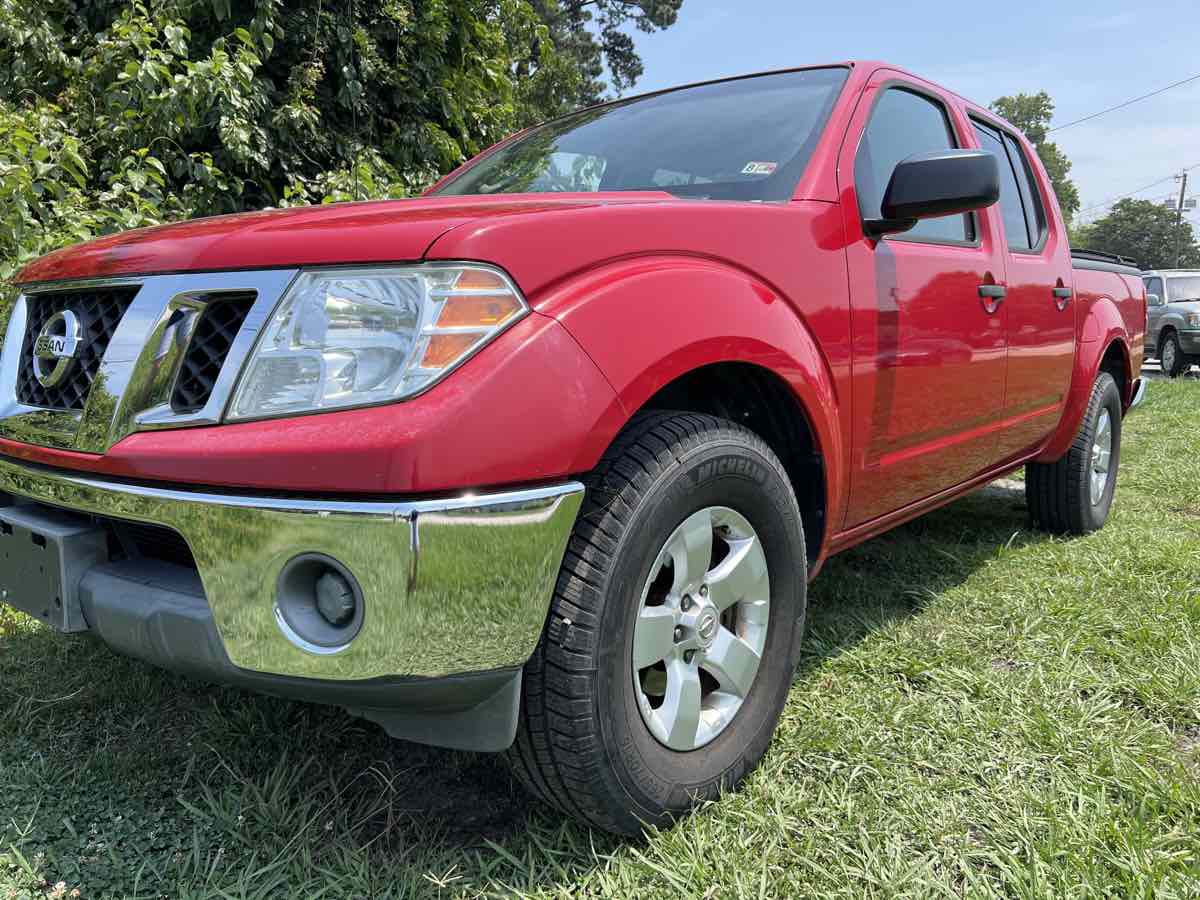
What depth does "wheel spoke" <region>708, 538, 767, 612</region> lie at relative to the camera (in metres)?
1.71

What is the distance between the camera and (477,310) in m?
1.31

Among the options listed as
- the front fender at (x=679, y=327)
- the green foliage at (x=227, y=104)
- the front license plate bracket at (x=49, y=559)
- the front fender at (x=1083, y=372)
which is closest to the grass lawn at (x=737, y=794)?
the front license plate bracket at (x=49, y=559)

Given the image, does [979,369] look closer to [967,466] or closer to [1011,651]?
[967,466]

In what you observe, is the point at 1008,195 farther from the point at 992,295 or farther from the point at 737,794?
the point at 737,794

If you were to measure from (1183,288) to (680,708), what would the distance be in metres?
16.6

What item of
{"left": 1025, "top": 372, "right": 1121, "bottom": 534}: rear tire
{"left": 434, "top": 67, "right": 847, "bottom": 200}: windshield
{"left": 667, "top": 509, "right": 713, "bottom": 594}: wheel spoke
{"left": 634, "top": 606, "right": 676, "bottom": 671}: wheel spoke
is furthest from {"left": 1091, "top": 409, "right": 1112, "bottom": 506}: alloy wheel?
{"left": 634, "top": 606, "right": 676, "bottom": 671}: wheel spoke

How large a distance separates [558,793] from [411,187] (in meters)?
4.98

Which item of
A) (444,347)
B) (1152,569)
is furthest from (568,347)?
(1152,569)

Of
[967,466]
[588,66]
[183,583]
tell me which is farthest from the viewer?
[588,66]

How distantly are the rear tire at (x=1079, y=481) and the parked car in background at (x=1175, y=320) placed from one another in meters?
11.8

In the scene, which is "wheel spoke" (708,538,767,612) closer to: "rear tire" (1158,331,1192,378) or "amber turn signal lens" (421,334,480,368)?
"amber turn signal lens" (421,334,480,368)

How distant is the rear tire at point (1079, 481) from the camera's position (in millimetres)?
3711

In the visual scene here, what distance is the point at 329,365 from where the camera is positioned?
4.27ft

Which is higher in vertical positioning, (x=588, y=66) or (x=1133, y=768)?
(x=588, y=66)
